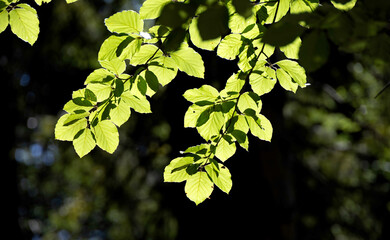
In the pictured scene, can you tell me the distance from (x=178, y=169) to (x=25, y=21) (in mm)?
782

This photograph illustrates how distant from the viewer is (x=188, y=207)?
3.51 metres

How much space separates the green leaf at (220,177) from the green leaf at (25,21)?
32.8 inches

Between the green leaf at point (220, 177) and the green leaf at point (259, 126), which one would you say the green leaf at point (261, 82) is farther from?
the green leaf at point (220, 177)

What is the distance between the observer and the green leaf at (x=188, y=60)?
1181 millimetres

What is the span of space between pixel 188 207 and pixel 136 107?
238 centimetres

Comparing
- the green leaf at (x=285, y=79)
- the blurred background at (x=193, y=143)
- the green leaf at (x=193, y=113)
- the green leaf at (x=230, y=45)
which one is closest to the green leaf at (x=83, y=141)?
the green leaf at (x=193, y=113)

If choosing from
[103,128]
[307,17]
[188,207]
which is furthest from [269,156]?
[307,17]

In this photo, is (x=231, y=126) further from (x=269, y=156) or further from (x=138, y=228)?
(x=138, y=228)

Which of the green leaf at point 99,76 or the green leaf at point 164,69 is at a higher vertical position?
the green leaf at point 99,76

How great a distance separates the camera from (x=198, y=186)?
1.33 metres

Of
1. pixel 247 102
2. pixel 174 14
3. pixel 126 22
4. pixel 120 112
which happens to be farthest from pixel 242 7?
pixel 120 112

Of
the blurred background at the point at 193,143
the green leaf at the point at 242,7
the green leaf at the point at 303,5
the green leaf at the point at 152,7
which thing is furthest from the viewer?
the blurred background at the point at 193,143

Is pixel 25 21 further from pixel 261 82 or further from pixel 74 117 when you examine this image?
pixel 261 82

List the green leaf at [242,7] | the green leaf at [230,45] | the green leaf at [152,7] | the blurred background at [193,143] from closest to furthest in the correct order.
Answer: the green leaf at [242,7] → the green leaf at [152,7] → the green leaf at [230,45] → the blurred background at [193,143]
